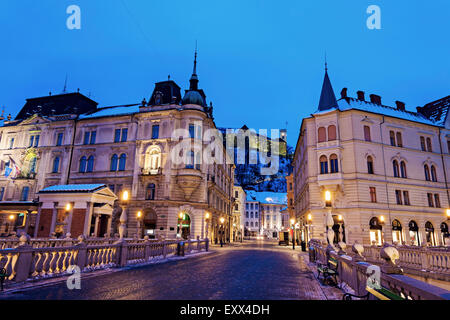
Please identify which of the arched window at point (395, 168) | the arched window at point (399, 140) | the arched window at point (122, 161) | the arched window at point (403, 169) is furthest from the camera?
the arched window at point (122, 161)

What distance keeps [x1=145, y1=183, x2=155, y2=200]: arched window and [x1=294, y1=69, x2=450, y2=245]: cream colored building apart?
20.0 meters

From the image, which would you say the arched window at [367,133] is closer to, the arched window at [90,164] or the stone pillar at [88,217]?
the stone pillar at [88,217]

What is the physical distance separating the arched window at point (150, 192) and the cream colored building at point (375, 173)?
1995 centimetres

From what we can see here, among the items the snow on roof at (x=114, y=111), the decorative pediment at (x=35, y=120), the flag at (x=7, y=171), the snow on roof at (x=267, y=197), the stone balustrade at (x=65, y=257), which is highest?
the snow on roof at (x=114, y=111)

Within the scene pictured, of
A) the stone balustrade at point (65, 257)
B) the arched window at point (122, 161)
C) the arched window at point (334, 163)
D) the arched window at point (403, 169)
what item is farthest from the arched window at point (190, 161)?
the arched window at point (403, 169)

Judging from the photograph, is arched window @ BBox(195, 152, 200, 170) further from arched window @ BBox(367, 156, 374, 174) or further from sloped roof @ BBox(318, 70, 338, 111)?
arched window @ BBox(367, 156, 374, 174)

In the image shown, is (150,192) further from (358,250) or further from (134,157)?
(358,250)

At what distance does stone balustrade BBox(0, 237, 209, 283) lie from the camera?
8.66 m

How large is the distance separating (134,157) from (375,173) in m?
31.0

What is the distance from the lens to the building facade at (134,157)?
1351 inches

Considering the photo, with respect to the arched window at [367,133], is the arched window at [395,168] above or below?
below

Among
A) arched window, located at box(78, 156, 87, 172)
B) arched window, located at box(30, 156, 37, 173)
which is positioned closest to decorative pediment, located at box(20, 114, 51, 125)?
arched window, located at box(30, 156, 37, 173)

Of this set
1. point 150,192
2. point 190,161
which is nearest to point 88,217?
point 150,192
